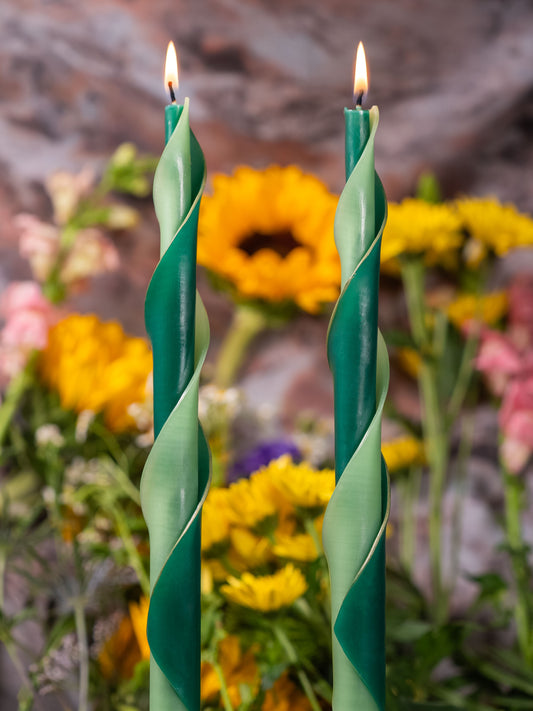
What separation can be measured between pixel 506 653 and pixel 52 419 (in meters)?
0.34

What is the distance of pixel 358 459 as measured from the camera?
0.66 ft

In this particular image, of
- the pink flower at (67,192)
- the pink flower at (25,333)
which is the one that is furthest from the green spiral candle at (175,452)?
the pink flower at (67,192)

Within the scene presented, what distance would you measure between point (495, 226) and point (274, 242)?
173 millimetres

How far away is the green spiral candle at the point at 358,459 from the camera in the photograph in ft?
0.67

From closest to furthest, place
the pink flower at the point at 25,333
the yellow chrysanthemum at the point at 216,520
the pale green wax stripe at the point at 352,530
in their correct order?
the pale green wax stripe at the point at 352,530 < the yellow chrysanthemum at the point at 216,520 < the pink flower at the point at 25,333

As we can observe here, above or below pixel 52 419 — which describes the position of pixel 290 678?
below

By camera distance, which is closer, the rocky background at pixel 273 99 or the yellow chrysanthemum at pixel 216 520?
the yellow chrysanthemum at pixel 216 520

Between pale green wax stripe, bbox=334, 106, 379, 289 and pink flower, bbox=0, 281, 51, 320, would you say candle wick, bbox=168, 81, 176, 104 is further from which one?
pink flower, bbox=0, 281, 51, 320

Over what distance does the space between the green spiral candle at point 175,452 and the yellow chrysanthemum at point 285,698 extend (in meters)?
0.14

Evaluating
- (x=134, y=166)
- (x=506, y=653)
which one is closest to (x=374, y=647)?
(x=506, y=653)

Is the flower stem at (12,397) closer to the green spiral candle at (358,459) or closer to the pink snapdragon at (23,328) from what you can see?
the pink snapdragon at (23,328)

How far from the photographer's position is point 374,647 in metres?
0.20

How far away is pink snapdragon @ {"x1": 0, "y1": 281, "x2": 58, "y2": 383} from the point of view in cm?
47

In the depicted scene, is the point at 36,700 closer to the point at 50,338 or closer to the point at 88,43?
the point at 50,338
